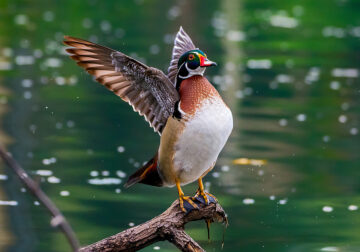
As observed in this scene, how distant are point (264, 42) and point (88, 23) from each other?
482 cm

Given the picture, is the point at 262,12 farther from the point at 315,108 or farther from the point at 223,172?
the point at 223,172

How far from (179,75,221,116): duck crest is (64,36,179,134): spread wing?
0.38 ft

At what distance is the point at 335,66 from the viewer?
1759 centimetres

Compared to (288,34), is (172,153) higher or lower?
lower

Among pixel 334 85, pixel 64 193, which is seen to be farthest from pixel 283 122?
pixel 64 193

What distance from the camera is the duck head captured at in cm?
532

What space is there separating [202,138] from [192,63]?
546mm

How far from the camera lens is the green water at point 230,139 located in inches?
314

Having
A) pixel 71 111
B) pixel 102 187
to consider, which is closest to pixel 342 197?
pixel 102 187

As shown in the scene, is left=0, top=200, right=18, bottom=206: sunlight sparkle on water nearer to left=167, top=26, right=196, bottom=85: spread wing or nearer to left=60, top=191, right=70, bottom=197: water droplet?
left=60, top=191, right=70, bottom=197: water droplet

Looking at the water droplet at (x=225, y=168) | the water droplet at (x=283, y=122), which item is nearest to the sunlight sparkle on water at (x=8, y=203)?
the water droplet at (x=225, y=168)

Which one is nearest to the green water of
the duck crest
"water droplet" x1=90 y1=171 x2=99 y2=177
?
"water droplet" x1=90 y1=171 x2=99 y2=177

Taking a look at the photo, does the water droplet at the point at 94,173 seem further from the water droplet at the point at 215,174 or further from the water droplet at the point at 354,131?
the water droplet at the point at 354,131

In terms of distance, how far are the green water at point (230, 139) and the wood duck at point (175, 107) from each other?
6.68 feet
